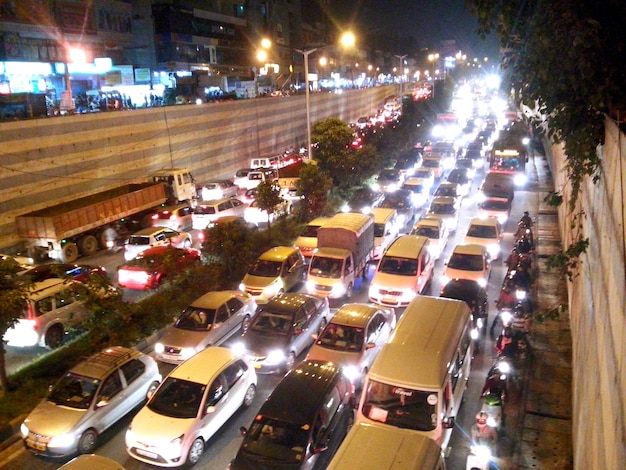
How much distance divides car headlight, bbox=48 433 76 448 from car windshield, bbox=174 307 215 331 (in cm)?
451

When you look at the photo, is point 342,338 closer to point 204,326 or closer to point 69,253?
point 204,326

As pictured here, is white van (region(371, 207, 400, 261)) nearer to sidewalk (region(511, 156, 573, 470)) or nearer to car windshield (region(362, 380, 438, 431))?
sidewalk (region(511, 156, 573, 470))

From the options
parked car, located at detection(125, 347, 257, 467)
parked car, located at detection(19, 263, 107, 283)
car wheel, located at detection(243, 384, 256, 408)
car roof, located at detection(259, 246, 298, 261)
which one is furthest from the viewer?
car roof, located at detection(259, 246, 298, 261)

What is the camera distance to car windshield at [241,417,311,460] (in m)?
8.93

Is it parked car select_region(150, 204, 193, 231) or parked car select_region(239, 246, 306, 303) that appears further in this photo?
parked car select_region(150, 204, 193, 231)

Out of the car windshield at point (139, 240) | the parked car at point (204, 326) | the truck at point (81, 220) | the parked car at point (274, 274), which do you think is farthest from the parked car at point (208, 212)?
the parked car at point (204, 326)

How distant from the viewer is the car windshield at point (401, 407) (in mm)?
9336

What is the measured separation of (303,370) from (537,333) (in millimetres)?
7303

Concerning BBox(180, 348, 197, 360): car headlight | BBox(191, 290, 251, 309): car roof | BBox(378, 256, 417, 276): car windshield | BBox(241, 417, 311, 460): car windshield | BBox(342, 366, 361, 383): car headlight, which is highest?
BBox(378, 256, 417, 276): car windshield

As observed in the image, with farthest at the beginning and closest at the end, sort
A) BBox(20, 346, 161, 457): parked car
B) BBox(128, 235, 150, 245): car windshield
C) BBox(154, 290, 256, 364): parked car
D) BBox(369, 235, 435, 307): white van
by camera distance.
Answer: BBox(128, 235, 150, 245): car windshield < BBox(369, 235, 435, 307): white van < BBox(154, 290, 256, 364): parked car < BBox(20, 346, 161, 457): parked car

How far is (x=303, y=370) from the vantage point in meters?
10.8

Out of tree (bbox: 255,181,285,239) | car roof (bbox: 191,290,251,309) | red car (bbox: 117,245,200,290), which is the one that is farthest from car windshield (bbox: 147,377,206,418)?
tree (bbox: 255,181,285,239)

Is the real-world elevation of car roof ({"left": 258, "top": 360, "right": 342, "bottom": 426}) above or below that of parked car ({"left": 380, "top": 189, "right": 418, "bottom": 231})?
below

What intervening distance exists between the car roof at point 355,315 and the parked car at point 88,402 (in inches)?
172
